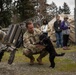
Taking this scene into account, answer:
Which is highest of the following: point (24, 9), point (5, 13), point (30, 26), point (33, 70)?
point (30, 26)

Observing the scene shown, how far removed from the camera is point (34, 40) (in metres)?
12.4

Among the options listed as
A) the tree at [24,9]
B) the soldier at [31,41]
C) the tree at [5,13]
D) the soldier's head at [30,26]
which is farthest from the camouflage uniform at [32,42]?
the tree at [24,9]

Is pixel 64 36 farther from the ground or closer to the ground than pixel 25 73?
closer to the ground

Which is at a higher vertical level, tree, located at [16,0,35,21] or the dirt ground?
the dirt ground

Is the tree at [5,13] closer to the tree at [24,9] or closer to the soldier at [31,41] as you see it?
the tree at [24,9]

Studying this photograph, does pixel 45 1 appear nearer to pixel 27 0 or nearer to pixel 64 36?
pixel 27 0

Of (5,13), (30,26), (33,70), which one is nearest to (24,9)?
(5,13)

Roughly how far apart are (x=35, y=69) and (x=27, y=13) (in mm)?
33238

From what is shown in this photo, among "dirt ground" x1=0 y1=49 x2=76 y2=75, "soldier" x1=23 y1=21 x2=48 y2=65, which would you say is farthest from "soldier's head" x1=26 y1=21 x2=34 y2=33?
"dirt ground" x1=0 y1=49 x2=76 y2=75

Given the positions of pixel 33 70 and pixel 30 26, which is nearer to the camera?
pixel 33 70

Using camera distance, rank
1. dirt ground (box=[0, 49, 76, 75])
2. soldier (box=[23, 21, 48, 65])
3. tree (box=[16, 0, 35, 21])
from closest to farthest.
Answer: dirt ground (box=[0, 49, 76, 75]) < soldier (box=[23, 21, 48, 65]) < tree (box=[16, 0, 35, 21])

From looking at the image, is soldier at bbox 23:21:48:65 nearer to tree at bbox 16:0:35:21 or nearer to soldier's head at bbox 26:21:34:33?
soldier's head at bbox 26:21:34:33

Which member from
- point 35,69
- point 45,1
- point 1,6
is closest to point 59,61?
point 35,69

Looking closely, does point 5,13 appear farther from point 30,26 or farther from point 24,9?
point 30,26
